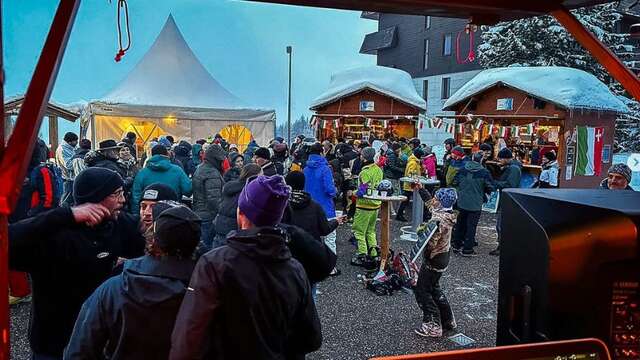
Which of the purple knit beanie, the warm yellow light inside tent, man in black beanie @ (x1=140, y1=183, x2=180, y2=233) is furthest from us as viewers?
the warm yellow light inside tent

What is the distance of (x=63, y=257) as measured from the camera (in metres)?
2.45

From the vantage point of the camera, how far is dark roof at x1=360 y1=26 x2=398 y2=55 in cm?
3166

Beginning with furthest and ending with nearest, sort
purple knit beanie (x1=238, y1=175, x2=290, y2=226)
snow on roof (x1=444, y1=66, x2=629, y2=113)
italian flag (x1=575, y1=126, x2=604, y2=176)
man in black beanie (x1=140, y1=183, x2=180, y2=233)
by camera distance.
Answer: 1. italian flag (x1=575, y1=126, x2=604, y2=176)
2. snow on roof (x1=444, y1=66, x2=629, y2=113)
3. man in black beanie (x1=140, y1=183, x2=180, y2=233)
4. purple knit beanie (x1=238, y1=175, x2=290, y2=226)

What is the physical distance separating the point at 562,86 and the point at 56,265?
14.0m

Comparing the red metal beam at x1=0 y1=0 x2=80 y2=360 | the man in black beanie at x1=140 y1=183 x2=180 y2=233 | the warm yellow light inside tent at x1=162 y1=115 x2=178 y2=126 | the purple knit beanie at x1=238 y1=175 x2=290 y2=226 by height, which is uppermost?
the warm yellow light inside tent at x1=162 y1=115 x2=178 y2=126

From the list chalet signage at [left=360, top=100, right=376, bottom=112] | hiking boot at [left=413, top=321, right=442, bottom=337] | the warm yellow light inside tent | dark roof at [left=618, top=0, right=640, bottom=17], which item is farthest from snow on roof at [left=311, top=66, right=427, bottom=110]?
hiking boot at [left=413, top=321, right=442, bottom=337]

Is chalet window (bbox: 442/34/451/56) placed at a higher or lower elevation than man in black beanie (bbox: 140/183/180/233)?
higher

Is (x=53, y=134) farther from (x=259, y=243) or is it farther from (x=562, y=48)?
(x=562, y=48)

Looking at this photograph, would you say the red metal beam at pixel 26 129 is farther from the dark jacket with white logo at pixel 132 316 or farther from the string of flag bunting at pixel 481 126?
the string of flag bunting at pixel 481 126

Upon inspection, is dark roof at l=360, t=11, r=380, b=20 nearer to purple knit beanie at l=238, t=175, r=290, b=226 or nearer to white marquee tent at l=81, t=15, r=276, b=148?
purple knit beanie at l=238, t=175, r=290, b=226

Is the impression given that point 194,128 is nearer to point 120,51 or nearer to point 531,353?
point 120,51

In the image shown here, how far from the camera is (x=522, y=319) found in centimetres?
169

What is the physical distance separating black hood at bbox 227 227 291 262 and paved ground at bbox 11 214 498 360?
2.82 metres

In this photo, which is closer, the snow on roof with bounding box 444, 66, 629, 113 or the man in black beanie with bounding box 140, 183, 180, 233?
the man in black beanie with bounding box 140, 183, 180, 233
